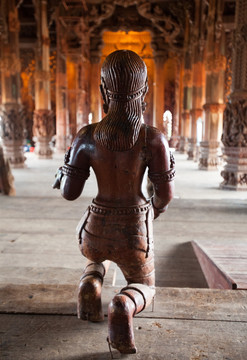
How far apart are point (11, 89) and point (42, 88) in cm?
254

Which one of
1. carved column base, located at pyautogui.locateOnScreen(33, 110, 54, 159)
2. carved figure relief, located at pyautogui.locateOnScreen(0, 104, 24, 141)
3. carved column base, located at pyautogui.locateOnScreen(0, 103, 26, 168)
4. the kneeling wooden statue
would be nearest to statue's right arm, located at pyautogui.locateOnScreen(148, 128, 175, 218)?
the kneeling wooden statue

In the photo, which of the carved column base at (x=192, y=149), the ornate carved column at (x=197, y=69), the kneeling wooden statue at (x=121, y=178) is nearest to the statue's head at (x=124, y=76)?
the kneeling wooden statue at (x=121, y=178)

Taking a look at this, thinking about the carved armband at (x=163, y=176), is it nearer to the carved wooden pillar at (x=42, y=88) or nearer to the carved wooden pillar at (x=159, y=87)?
the carved wooden pillar at (x=42, y=88)

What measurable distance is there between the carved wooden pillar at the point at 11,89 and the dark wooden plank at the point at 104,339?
33.7 feet

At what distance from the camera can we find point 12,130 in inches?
469

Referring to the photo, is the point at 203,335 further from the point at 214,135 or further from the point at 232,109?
the point at 214,135

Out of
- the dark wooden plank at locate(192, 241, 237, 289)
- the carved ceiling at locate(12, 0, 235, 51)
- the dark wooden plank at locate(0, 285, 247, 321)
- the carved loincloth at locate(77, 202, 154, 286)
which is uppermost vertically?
the carved ceiling at locate(12, 0, 235, 51)

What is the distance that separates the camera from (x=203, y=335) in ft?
6.20

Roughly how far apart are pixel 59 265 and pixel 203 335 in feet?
5.88

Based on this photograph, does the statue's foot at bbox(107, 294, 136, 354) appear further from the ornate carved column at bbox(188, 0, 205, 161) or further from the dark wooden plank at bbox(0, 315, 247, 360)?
the ornate carved column at bbox(188, 0, 205, 161)

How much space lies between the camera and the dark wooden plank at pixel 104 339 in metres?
1.73

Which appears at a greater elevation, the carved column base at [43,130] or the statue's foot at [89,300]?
→ the statue's foot at [89,300]

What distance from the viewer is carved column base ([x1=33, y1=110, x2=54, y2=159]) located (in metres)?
14.5

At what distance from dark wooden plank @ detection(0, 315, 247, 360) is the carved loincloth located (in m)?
0.31
